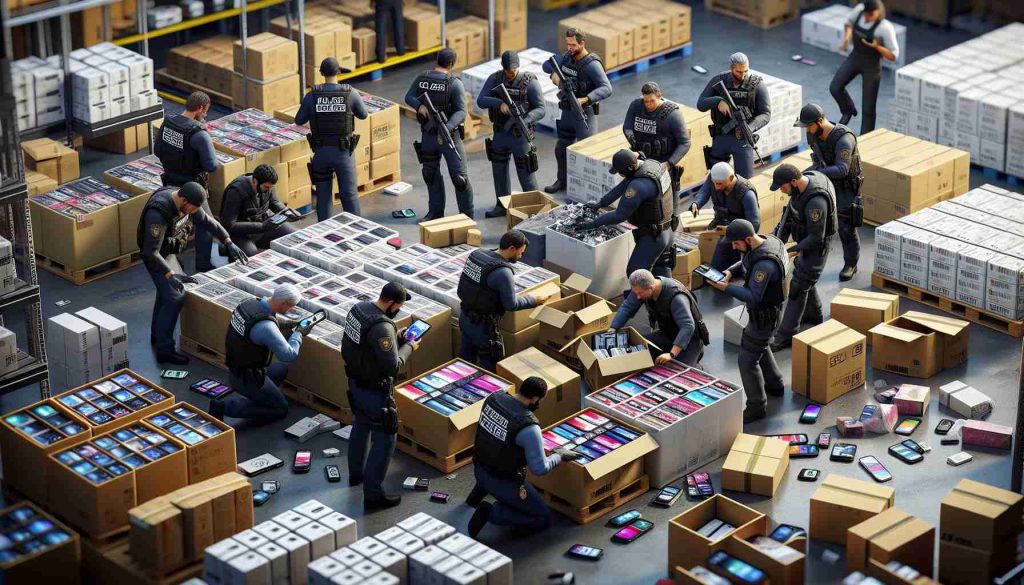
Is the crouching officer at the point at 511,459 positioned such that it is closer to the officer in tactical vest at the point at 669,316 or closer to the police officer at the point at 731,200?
the officer in tactical vest at the point at 669,316

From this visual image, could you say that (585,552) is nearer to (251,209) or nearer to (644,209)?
(644,209)

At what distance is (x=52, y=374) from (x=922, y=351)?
7.23 meters

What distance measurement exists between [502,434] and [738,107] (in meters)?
6.06

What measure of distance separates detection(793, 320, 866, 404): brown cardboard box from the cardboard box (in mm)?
1087

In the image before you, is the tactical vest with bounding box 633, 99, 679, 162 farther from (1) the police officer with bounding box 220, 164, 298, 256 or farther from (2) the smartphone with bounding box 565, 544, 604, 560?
(2) the smartphone with bounding box 565, 544, 604, 560

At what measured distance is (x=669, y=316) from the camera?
1362 centimetres

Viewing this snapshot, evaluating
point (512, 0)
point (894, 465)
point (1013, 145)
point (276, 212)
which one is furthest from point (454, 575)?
point (512, 0)

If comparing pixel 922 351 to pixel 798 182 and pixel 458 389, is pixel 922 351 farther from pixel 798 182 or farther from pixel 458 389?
pixel 458 389

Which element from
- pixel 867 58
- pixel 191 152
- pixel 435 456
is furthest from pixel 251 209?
pixel 867 58

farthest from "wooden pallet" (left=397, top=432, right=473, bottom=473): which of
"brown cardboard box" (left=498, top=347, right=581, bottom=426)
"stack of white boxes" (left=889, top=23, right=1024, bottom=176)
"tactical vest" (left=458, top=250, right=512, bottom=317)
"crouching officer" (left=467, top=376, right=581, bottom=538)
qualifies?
"stack of white boxes" (left=889, top=23, right=1024, bottom=176)

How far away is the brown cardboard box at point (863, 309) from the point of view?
14.8 meters

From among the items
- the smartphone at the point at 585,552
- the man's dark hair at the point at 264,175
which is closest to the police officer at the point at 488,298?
the smartphone at the point at 585,552

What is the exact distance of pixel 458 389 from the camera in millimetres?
13352

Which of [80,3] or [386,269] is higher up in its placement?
[80,3]
